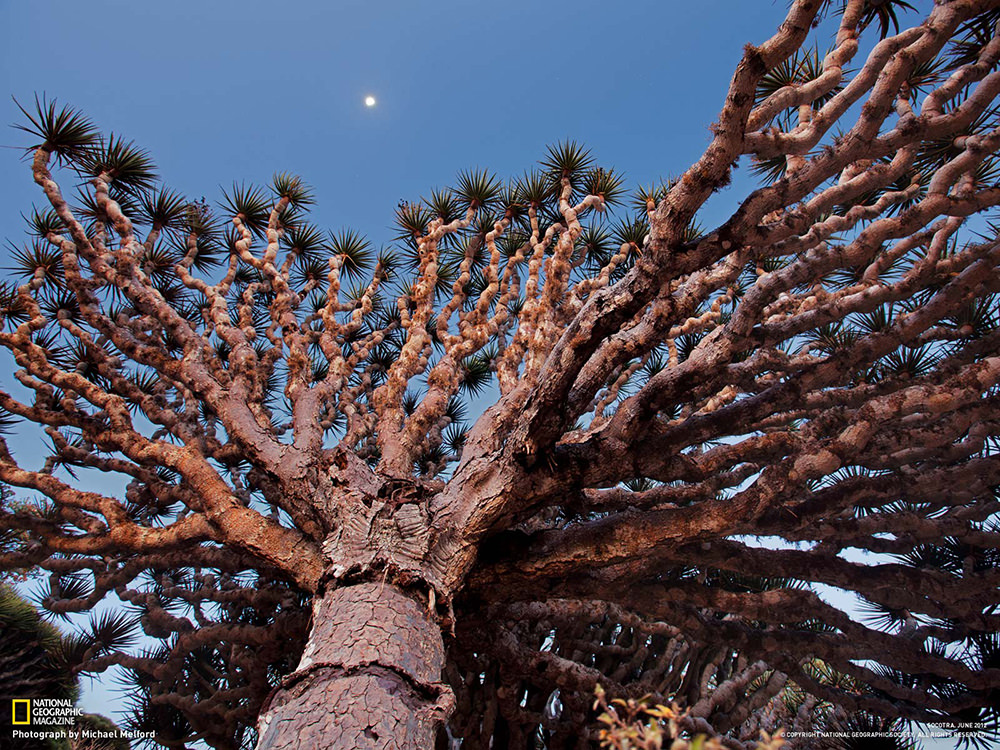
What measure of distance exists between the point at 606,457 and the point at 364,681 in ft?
7.19

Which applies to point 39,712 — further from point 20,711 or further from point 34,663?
point 34,663

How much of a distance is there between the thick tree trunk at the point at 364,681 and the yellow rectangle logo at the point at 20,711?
686 cm

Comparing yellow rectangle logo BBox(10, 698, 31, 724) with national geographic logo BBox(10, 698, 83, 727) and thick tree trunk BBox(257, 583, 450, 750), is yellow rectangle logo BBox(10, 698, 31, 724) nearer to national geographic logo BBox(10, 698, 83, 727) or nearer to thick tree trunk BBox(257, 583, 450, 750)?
national geographic logo BBox(10, 698, 83, 727)

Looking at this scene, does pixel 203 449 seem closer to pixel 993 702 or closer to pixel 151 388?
pixel 151 388

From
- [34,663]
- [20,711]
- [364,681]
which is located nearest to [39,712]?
[20,711]

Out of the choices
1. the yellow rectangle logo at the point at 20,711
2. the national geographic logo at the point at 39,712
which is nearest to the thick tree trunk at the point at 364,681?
the national geographic logo at the point at 39,712

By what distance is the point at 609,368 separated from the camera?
3.99m

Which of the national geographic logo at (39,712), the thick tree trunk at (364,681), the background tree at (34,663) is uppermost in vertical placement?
the background tree at (34,663)

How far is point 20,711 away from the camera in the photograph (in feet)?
23.7

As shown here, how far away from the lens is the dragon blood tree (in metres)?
3.66

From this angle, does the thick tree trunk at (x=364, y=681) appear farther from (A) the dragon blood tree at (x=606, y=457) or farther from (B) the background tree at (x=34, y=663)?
(B) the background tree at (x=34, y=663)

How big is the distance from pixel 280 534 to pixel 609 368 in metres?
2.78

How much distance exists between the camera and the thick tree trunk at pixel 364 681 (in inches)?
101

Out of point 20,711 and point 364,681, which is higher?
point 20,711
